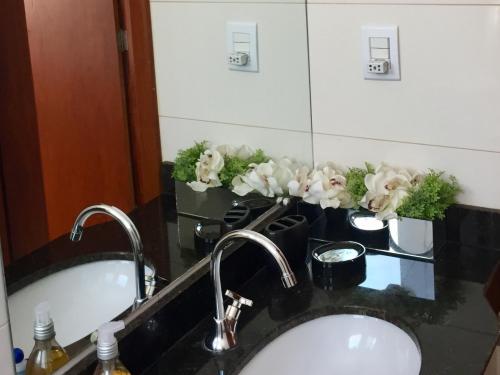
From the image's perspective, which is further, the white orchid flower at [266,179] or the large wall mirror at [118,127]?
the white orchid flower at [266,179]

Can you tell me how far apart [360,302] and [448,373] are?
282mm

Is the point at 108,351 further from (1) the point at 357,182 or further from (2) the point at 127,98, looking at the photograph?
(1) the point at 357,182

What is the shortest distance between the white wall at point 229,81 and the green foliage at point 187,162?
0.06 feet

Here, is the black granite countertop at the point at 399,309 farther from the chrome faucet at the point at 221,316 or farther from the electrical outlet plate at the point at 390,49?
the electrical outlet plate at the point at 390,49

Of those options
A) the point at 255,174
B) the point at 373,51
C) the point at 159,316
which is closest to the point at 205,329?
the point at 159,316

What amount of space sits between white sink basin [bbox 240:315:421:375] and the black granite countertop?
0.02m

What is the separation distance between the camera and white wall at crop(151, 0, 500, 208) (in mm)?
1659

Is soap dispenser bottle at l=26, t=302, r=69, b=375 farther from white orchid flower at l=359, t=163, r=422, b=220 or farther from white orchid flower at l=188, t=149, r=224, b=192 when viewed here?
white orchid flower at l=359, t=163, r=422, b=220

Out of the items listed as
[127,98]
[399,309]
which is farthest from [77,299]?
[399,309]

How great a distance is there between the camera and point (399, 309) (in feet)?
5.19

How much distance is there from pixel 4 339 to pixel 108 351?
0.51 feet

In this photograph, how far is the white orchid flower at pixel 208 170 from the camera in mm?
1753

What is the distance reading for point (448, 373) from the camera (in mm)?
1369

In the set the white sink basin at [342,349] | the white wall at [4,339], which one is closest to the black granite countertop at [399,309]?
the white sink basin at [342,349]
